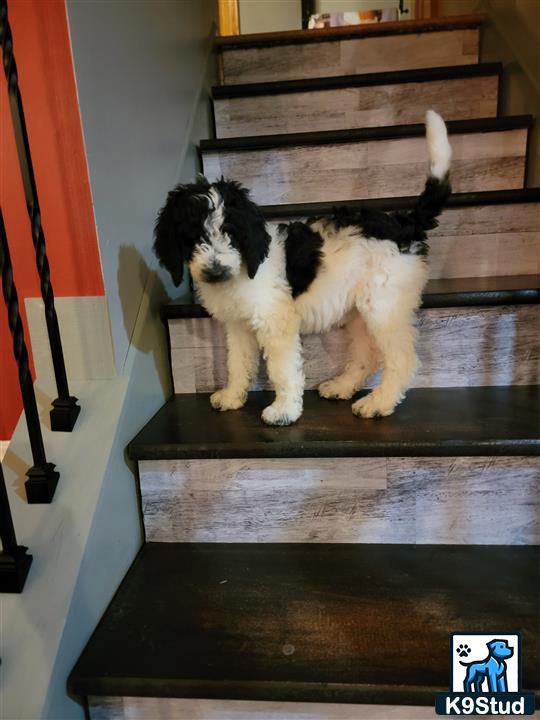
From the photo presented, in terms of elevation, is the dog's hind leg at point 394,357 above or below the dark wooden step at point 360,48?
below

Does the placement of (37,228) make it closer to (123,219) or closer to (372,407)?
(123,219)

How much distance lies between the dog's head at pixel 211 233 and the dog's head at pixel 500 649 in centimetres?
94

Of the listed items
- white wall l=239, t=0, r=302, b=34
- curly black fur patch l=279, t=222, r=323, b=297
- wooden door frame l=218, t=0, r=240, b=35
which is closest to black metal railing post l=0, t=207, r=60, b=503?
curly black fur patch l=279, t=222, r=323, b=297

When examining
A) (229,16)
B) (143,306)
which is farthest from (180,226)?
(229,16)

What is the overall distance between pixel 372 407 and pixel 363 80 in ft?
5.16

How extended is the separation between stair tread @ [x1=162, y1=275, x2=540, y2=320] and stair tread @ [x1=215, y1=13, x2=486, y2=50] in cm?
153

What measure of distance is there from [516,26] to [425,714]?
240cm

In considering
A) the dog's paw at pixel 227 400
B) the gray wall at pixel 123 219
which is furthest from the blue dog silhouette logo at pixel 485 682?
Result: the dog's paw at pixel 227 400

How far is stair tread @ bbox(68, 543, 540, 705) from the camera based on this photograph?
0.85 m

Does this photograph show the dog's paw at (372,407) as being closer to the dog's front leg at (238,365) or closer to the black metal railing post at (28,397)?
the dog's front leg at (238,365)

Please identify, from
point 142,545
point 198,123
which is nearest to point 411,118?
point 198,123

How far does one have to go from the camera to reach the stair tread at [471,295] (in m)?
1.38

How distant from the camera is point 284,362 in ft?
4.45

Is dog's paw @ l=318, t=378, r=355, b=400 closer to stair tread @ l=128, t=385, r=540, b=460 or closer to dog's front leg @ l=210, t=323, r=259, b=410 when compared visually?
stair tread @ l=128, t=385, r=540, b=460
